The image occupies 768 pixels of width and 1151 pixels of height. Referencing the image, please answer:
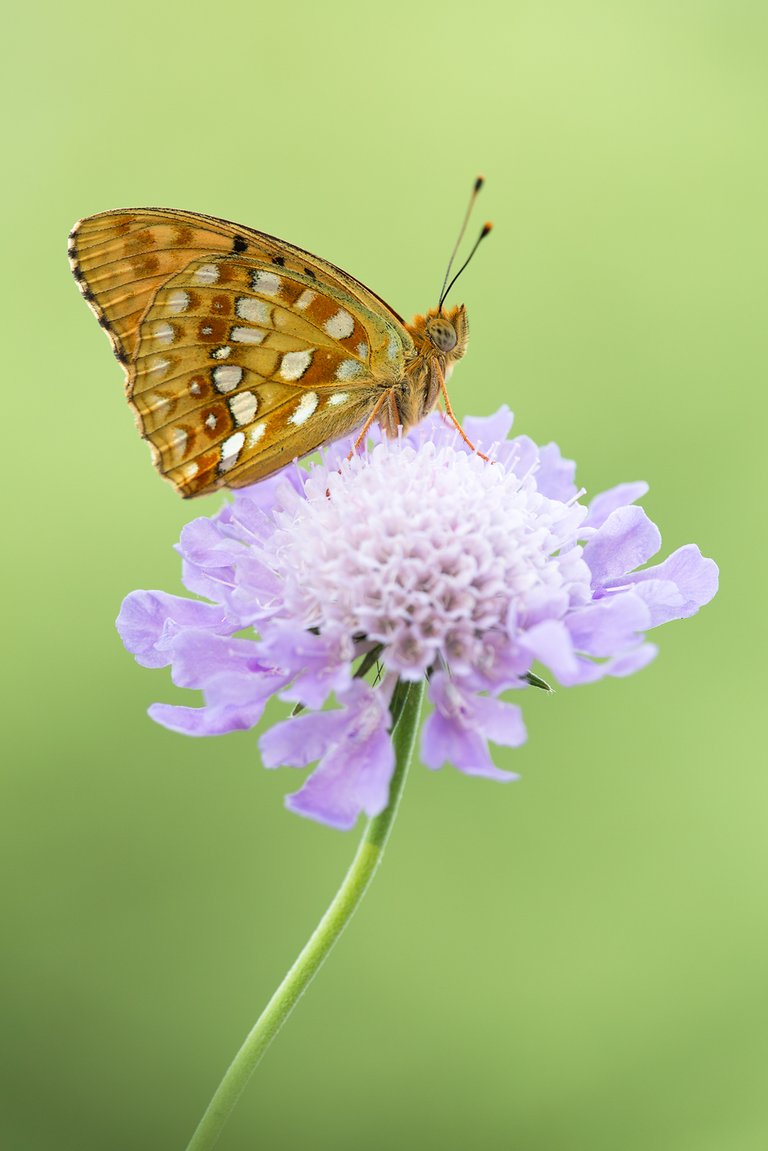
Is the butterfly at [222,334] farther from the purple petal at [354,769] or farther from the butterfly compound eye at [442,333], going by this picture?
the purple petal at [354,769]

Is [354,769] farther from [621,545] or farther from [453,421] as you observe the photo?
[453,421]

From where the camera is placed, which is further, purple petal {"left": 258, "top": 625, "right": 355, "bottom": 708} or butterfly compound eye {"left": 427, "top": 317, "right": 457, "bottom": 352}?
butterfly compound eye {"left": 427, "top": 317, "right": 457, "bottom": 352}

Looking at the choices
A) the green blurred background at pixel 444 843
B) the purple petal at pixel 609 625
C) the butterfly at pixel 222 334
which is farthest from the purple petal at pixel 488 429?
the green blurred background at pixel 444 843

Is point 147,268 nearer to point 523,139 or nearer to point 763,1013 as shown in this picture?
point 763,1013

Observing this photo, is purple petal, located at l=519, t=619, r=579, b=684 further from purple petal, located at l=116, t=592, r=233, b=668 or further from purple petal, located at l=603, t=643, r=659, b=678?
purple petal, located at l=116, t=592, r=233, b=668

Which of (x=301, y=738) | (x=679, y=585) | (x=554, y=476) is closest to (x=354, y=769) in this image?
(x=301, y=738)

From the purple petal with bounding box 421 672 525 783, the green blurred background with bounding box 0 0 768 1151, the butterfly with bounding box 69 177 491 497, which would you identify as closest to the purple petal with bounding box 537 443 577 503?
the butterfly with bounding box 69 177 491 497

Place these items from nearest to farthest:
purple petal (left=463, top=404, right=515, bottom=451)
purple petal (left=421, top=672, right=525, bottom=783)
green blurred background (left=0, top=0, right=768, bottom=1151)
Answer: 1. purple petal (left=421, top=672, right=525, bottom=783)
2. purple petal (left=463, top=404, right=515, bottom=451)
3. green blurred background (left=0, top=0, right=768, bottom=1151)
